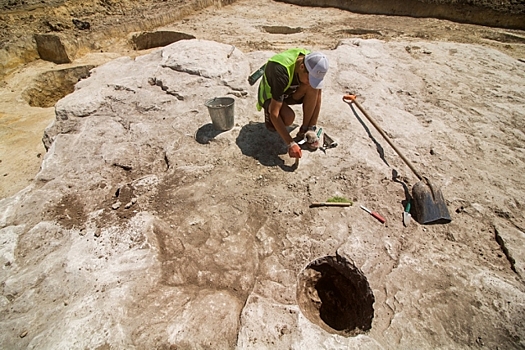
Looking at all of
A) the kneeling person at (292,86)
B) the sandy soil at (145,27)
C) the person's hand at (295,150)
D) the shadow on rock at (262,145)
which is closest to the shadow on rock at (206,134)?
the shadow on rock at (262,145)

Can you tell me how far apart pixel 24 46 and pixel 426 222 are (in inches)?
338

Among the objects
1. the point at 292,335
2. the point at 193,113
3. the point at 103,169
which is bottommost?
the point at 292,335

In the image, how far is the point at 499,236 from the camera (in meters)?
2.47

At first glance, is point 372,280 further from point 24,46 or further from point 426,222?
point 24,46

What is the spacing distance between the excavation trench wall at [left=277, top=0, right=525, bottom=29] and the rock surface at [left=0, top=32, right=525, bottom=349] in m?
4.67

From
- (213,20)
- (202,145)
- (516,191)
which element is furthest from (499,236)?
(213,20)

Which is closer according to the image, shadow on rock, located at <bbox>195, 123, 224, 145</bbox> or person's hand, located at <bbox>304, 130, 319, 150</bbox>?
person's hand, located at <bbox>304, 130, 319, 150</bbox>

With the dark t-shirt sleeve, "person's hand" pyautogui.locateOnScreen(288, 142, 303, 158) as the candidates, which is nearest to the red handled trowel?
"person's hand" pyautogui.locateOnScreen(288, 142, 303, 158)

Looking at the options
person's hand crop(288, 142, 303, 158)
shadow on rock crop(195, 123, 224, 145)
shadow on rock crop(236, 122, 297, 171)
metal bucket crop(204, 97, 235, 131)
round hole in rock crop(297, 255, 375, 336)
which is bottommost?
round hole in rock crop(297, 255, 375, 336)

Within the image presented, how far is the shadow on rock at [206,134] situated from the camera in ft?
11.3

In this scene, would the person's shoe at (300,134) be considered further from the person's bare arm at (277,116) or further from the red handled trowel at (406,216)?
the red handled trowel at (406,216)

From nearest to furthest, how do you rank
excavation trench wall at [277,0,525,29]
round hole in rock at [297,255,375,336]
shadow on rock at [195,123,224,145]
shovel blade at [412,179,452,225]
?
round hole in rock at [297,255,375,336] < shovel blade at [412,179,452,225] < shadow on rock at [195,123,224,145] < excavation trench wall at [277,0,525,29]

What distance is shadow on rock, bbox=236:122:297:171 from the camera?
3209 mm

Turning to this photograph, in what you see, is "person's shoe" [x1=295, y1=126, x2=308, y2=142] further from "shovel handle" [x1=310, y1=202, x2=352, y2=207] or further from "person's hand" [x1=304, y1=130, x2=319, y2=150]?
"shovel handle" [x1=310, y1=202, x2=352, y2=207]
